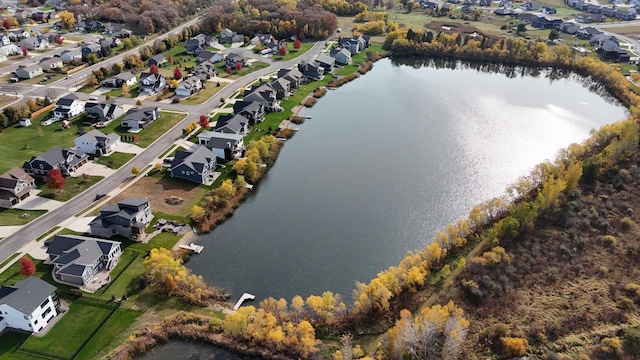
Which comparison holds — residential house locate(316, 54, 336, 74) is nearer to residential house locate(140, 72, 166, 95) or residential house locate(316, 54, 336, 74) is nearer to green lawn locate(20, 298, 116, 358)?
residential house locate(140, 72, 166, 95)

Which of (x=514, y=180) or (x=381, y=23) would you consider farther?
(x=381, y=23)

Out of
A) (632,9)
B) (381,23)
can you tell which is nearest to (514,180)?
(381,23)

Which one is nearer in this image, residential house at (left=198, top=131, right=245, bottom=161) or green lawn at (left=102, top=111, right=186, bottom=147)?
residential house at (left=198, top=131, right=245, bottom=161)

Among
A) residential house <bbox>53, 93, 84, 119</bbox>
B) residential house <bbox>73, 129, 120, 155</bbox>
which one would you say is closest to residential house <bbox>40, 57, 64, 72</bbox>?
residential house <bbox>53, 93, 84, 119</bbox>

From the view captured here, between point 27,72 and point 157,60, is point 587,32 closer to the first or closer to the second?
point 157,60

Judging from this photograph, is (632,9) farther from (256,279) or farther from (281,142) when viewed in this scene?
(256,279)
